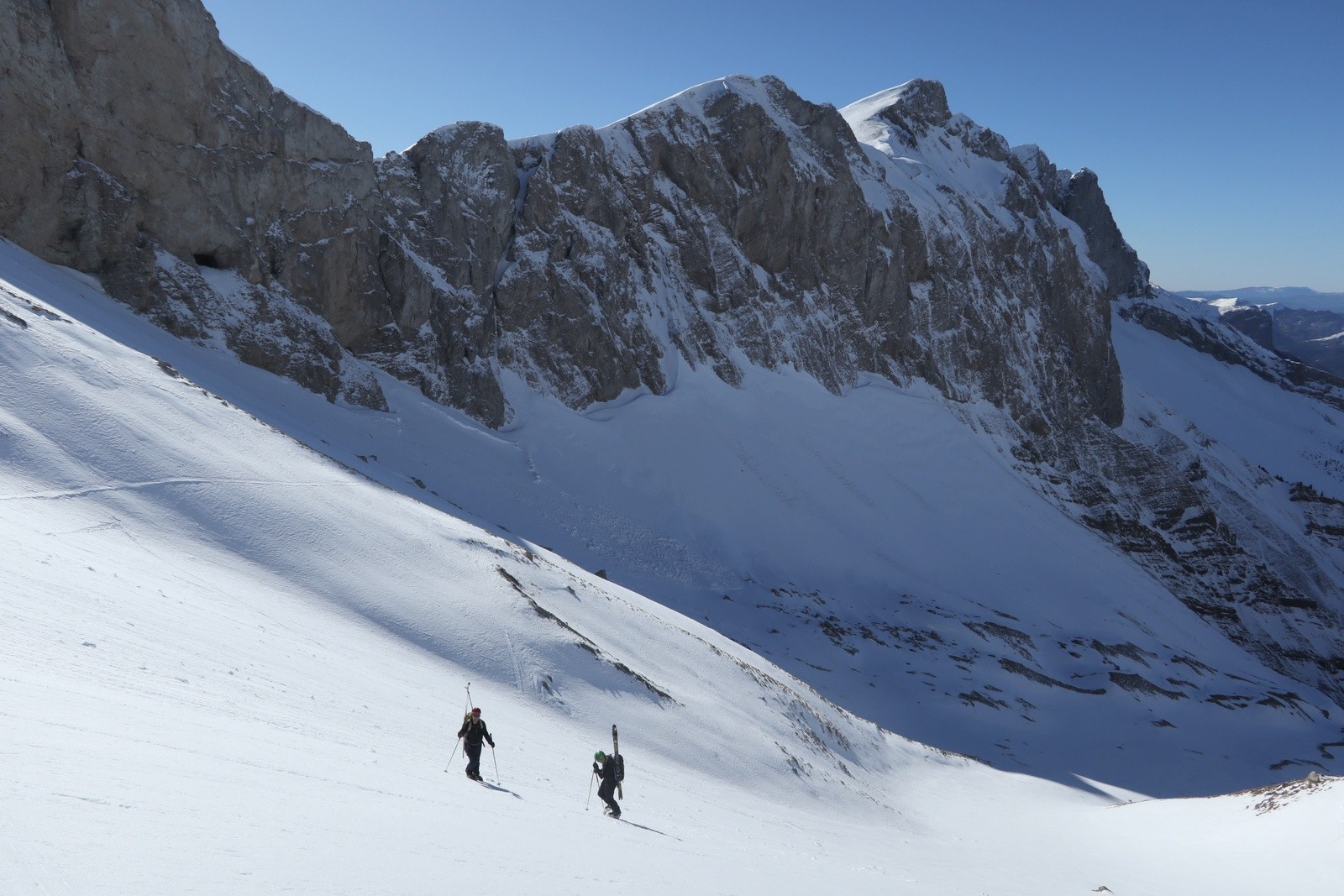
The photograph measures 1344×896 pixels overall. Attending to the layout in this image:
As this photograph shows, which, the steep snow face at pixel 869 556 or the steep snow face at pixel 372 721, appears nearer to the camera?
the steep snow face at pixel 372 721

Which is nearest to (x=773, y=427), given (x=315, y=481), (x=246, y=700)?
(x=315, y=481)

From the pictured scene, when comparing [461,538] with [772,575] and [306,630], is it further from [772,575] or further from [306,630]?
[772,575]

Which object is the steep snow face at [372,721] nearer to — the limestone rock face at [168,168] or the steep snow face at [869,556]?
the steep snow face at [869,556]

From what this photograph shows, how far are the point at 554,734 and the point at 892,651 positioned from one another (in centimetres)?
3337

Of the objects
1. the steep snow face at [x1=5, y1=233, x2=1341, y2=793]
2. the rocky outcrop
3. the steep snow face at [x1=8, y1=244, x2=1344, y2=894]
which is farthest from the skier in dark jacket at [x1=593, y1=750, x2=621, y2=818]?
the rocky outcrop

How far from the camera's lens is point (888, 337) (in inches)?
3132

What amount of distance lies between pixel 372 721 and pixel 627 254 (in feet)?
181

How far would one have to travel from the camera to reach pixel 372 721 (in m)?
13.1

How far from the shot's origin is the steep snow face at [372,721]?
7559 mm

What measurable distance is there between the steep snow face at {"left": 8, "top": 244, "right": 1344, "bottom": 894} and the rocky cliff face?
9.86 meters

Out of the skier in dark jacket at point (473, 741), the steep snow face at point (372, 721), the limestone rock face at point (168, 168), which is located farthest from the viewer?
the limestone rock face at point (168, 168)

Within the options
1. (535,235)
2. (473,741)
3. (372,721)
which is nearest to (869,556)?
(535,235)

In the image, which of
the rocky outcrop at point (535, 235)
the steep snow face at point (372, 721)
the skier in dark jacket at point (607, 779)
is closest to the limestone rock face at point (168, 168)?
the rocky outcrop at point (535, 235)

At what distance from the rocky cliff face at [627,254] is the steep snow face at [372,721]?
32.3ft
